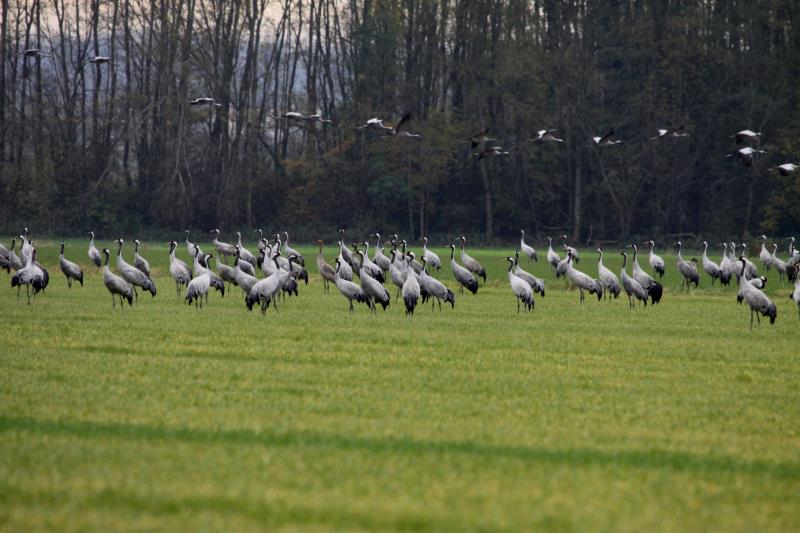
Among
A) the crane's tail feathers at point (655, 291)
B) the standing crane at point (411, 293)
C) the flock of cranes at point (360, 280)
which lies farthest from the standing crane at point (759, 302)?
the standing crane at point (411, 293)

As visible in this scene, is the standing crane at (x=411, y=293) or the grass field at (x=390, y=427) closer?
the grass field at (x=390, y=427)

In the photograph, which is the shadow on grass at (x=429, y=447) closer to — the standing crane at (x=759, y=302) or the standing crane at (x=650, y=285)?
the standing crane at (x=759, y=302)

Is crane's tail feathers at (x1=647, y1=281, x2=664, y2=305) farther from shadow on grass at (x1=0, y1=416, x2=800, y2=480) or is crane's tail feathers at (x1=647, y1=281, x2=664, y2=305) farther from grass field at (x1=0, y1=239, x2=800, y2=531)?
shadow on grass at (x1=0, y1=416, x2=800, y2=480)

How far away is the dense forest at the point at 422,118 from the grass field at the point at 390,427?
4175 centimetres

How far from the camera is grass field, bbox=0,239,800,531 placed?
7980 mm

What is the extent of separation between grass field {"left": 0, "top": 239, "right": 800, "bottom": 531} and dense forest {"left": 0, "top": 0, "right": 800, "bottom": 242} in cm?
4175

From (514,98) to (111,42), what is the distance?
2027cm

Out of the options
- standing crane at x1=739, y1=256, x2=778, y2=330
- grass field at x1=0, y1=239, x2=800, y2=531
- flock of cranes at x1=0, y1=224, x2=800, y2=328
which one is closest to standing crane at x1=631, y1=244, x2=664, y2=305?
flock of cranes at x1=0, y1=224, x2=800, y2=328

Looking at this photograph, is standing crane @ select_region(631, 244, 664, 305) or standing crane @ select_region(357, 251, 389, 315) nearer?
standing crane @ select_region(357, 251, 389, 315)

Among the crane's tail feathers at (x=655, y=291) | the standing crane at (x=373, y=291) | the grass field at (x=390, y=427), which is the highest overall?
the grass field at (x=390, y=427)

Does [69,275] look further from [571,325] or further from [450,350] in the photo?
[450,350]

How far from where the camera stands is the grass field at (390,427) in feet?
26.2

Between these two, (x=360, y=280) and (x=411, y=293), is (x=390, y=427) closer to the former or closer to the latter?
(x=411, y=293)

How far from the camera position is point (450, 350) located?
17.1 m
